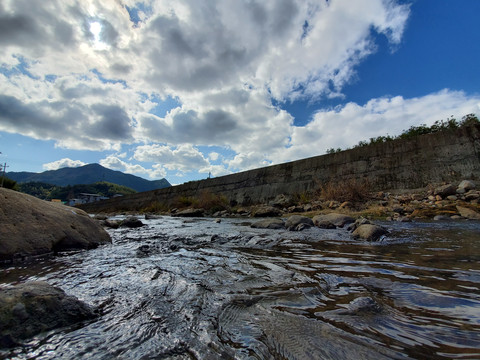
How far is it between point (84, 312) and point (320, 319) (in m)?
1.31

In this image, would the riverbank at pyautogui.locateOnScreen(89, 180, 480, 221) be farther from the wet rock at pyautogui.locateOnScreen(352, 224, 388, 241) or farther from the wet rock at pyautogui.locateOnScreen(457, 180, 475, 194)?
the wet rock at pyautogui.locateOnScreen(352, 224, 388, 241)

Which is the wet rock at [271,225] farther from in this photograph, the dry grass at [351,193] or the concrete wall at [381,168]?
the concrete wall at [381,168]

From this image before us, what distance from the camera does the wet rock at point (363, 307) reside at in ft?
4.06

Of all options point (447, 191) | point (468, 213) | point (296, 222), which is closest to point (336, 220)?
point (296, 222)

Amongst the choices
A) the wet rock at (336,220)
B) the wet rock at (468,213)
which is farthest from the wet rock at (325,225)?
the wet rock at (468,213)

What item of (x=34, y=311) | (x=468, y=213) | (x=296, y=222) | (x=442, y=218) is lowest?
(x=34, y=311)

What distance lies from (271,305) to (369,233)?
2.83 meters

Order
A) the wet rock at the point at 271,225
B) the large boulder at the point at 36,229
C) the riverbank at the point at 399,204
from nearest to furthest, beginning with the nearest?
the large boulder at the point at 36,229 < the wet rock at the point at 271,225 < the riverbank at the point at 399,204

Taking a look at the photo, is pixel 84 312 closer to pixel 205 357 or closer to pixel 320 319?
pixel 205 357

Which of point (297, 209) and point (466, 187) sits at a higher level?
point (466, 187)

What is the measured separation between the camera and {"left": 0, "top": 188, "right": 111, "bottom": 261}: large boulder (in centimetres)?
265

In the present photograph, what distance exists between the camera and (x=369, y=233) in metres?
3.51

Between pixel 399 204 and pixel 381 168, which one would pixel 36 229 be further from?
pixel 381 168

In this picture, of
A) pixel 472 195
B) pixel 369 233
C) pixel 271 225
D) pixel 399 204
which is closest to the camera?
pixel 369 233
